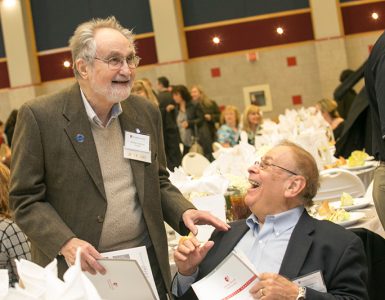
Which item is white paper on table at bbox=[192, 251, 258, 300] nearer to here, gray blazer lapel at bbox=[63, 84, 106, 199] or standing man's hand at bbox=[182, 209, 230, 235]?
standing man's hand at bbox=[182, 209, 230, 235]

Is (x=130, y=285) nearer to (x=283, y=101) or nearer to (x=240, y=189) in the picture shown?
(x=240, y=189)

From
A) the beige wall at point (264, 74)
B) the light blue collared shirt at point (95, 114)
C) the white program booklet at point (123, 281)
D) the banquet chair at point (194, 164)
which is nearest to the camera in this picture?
the white program booklet at point (123, 281)

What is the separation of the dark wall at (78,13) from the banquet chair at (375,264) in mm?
11940

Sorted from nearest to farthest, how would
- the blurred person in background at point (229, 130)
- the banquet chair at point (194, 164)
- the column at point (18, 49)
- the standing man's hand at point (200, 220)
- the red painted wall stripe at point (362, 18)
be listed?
the standing man's hand at point (200, 220) → the banquet chair at point (194, 164) → the blurred person in background at point (229, 130) → the red painted wall stripe at point (362, 18) → the column at point (18, 49)

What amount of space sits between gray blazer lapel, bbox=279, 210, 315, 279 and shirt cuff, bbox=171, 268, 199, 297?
1.09 ft

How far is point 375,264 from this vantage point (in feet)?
9.90

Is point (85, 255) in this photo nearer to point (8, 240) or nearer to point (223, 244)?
point (223, 244)

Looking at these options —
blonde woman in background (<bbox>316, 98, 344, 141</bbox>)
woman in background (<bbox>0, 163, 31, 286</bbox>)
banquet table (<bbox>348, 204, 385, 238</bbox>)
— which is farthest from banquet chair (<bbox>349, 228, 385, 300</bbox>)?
blonde woman in background (<bbox>316, 98, 344, 141</bbox>)

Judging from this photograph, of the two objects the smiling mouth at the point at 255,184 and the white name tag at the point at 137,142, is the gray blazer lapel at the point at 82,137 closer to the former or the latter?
the white name tag at the point at 137,142

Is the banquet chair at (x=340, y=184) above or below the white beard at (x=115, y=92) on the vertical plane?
below

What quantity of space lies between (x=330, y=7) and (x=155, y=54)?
136 inches

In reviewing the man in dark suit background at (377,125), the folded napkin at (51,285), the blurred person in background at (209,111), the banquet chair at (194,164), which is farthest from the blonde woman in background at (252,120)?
the folded napkin at (51,285)

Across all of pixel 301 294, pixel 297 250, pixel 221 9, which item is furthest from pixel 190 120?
pixel 301 294

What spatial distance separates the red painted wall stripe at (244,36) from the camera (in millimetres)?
14430
